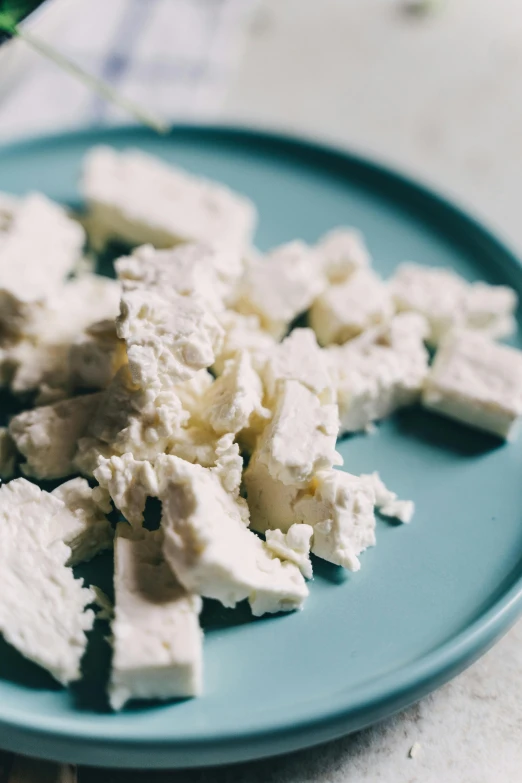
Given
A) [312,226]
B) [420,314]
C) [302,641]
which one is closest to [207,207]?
[312,226]

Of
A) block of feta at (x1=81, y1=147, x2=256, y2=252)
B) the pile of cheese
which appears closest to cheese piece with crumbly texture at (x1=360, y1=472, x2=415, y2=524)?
the pile of cheese

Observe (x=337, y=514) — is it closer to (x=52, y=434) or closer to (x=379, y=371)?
(x=379, y=371)

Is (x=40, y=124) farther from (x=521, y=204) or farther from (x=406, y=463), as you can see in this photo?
(x=406, y=463)

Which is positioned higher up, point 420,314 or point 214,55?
point 214,55

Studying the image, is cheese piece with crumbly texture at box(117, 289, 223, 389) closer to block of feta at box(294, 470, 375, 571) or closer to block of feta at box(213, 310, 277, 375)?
block of feta at box(213, 310, 277, 375)

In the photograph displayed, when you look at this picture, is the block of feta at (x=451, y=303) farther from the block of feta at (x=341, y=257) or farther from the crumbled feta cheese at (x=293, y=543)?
the crumbled feta cheese at (x=293, y=543)

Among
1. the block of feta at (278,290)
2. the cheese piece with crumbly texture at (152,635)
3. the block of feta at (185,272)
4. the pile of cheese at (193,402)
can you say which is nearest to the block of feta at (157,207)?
the pile of cheese at (193,402)

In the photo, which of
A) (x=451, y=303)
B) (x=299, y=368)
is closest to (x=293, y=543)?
(x=299, y=368)
